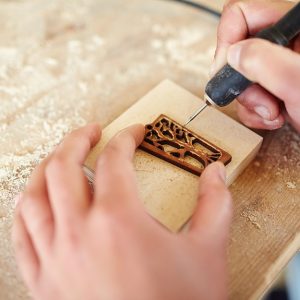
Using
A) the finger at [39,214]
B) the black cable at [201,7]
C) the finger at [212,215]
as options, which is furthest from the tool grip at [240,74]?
the black cable at [201,7]

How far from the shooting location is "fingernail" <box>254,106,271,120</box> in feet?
3.53

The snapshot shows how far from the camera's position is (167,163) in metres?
1.03

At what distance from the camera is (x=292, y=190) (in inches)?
42.4

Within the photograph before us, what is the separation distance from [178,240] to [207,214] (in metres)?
0.09

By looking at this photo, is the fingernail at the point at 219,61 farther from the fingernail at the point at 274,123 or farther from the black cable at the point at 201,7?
the black cable at the point at 201,7

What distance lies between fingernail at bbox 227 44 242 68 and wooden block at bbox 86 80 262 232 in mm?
221

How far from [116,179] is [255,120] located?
1.64 ft

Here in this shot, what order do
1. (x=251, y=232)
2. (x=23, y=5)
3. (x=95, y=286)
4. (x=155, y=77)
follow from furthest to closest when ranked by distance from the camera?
(x=23, y=5) → (x=155, y=77) → (x=251, y=232) → (x=95, y=286)

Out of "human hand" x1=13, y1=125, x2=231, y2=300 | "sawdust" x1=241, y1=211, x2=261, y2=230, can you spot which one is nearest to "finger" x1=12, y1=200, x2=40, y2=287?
"human hand" x1=13, y1=125, x2=231, y2=300

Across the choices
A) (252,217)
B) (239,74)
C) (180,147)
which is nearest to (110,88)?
(180,147)

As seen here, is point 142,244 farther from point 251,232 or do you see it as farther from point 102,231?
point 251,232

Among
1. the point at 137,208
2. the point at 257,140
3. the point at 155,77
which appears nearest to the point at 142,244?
the point at 137,208

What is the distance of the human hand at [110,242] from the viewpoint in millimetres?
706

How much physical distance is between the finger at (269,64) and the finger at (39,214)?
1.59 ft
